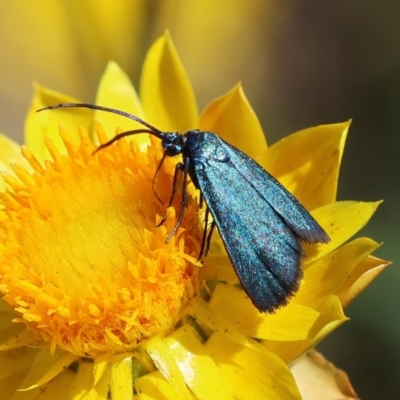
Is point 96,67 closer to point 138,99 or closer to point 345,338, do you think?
point 138,99

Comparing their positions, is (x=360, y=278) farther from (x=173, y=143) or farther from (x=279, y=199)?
(x=173, y=143)

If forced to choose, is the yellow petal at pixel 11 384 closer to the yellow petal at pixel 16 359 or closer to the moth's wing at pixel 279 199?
the yellow petal at pixel 16 359

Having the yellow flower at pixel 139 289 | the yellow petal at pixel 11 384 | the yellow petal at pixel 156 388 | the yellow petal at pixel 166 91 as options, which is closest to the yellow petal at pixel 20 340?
the yellow flower at pixel 139 289

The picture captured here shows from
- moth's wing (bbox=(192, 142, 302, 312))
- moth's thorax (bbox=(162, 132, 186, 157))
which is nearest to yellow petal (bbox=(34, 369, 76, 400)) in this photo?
moth's wing (bbox=(192, 142, 302, 312))

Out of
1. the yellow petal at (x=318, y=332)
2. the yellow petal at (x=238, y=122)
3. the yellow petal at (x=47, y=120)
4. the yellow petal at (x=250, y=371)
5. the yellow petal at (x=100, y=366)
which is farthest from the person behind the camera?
the yellow petal at (x=47, y=120)

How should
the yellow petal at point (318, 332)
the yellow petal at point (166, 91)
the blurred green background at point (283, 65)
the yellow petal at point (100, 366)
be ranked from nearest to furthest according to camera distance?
the yellow petal at point (318, 332) → the yellow petal at point (100, 366) → the yellow petal at point (166, 91) → the blurred green background at point (283, 65)

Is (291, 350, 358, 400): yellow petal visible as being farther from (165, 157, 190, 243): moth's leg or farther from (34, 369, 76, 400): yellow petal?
(34, 369, 76, 400): yellow petal
